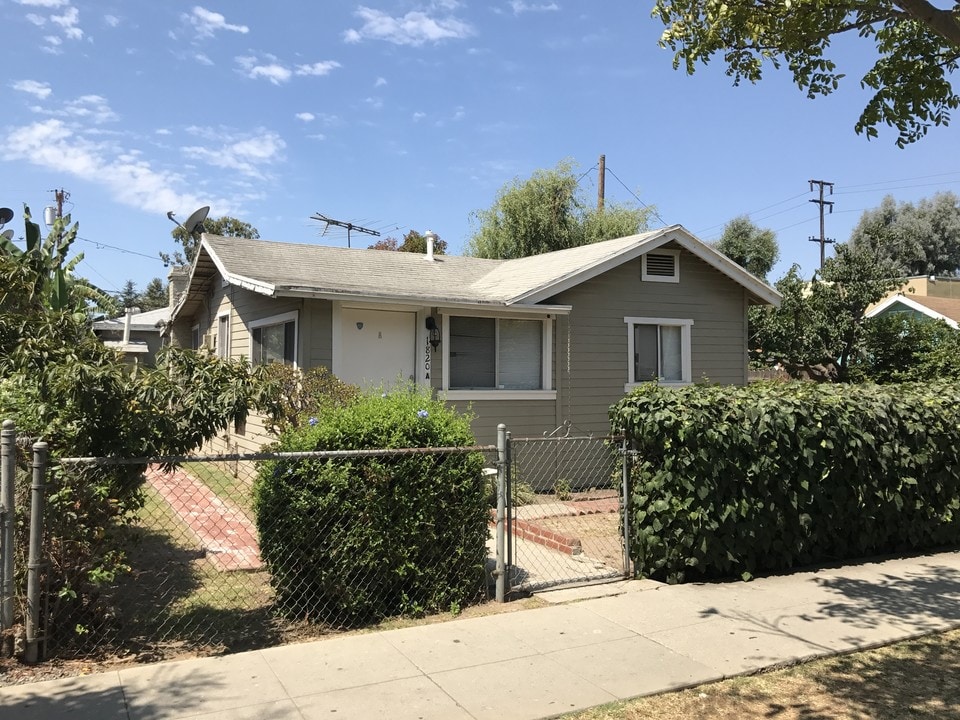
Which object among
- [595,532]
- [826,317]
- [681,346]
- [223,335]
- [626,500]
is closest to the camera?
[626,500]

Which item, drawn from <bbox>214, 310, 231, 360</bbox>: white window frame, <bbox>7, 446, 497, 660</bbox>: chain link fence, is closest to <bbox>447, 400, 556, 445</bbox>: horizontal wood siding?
<bbox>214, 310, 231, 360</bbox>: white window frame

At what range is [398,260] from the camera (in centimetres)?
1434

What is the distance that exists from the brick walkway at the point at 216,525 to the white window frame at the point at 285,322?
2.00 metres

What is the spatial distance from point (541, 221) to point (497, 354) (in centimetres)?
1805

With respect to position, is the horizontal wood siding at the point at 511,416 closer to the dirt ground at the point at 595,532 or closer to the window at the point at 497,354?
the window at the point at 497,354

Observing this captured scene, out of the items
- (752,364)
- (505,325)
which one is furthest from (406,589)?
(752,364)

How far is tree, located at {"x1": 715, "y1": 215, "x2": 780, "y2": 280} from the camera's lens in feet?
104

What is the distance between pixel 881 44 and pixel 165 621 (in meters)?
8.53

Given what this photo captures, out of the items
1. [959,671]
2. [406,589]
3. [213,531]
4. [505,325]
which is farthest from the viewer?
[505,325]

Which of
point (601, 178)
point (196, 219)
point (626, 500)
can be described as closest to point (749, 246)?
point (601, 178)

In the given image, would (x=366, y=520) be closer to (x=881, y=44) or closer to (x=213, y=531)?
(x=213, y=531)

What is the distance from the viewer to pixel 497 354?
39.8 ft

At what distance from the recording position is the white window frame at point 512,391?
1159 cm

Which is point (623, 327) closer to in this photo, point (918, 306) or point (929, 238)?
point (918, 306)
